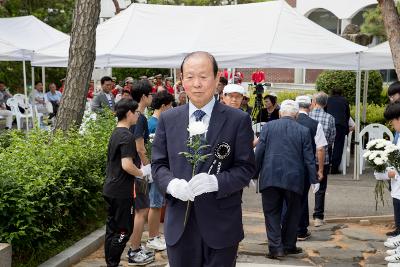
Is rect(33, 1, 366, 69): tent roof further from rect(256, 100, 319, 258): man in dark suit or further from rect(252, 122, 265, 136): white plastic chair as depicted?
rect(256, 100, 319, 258): man in dark suit

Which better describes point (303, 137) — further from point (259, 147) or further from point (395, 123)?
point (395, 123)

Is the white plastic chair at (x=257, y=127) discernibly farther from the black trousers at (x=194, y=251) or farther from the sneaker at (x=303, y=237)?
the black trousers at (x=194, y=251)

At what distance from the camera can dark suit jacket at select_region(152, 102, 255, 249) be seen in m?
3.61

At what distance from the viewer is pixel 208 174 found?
11.8 feet

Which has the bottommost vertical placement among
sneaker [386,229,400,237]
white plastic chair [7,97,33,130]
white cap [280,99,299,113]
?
sneaker [386,229,400,237]

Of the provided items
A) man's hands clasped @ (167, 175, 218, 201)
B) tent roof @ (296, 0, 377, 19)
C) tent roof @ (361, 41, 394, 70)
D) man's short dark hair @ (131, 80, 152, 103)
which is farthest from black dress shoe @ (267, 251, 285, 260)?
tent roof @ (296, 0, 377, 19)

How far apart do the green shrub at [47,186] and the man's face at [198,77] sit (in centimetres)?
238

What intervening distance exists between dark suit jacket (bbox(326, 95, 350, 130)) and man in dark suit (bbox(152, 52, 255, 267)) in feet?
30.7

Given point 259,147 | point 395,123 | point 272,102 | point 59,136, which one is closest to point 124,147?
point 259,147

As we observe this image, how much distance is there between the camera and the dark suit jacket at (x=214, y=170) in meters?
3.61

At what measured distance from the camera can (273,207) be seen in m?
6.88

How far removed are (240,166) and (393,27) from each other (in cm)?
646

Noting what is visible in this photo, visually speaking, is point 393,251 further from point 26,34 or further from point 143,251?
point 26,34

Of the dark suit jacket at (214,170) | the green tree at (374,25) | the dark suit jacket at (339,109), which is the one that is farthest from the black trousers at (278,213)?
the green tree at (374,25)
